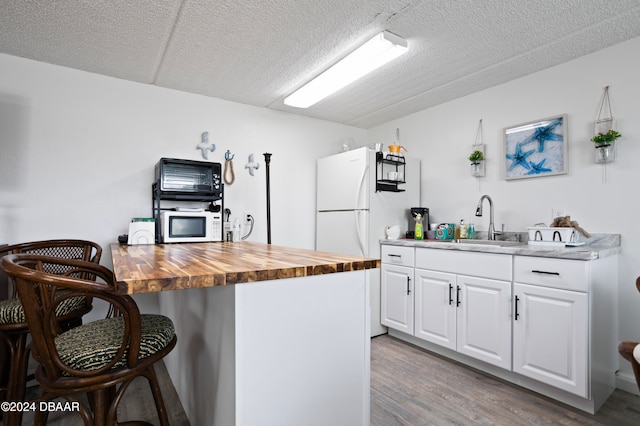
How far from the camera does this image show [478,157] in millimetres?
2977

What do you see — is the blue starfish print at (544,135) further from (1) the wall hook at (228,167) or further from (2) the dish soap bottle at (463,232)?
(1) the wall hook at (228,167)

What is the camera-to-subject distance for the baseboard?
2.13 m

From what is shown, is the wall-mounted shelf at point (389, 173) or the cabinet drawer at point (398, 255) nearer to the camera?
the cabinet drawer at point (398, 255)

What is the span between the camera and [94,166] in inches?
107

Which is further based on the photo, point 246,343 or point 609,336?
point 609,336

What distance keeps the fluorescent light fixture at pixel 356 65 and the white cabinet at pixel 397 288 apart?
5.18 feet

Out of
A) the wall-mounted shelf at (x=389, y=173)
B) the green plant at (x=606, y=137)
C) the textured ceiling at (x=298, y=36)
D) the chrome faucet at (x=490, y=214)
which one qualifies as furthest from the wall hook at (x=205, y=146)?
the green plant at (x=606, y=137)

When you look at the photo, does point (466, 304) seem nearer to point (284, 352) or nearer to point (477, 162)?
point (477, 162)

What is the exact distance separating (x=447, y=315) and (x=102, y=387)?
234cm

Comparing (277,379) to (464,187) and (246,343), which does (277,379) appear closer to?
(246,343)

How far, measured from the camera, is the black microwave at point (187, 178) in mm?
2691

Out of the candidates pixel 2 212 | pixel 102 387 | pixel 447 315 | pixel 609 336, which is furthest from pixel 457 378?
pixel 2 212

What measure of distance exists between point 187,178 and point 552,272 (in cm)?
280

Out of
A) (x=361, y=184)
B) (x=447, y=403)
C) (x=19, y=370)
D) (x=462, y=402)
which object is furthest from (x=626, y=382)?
(x=19, y=370)
